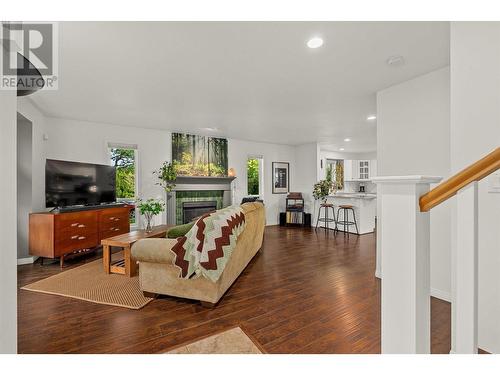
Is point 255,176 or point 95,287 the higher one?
point 255,176

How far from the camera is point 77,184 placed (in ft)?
13.5

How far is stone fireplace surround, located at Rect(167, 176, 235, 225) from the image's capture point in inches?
221

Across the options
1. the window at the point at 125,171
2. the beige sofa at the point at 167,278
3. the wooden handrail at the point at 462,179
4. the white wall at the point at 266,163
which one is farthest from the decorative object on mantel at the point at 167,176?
the wooden handrail at the point at 462,179

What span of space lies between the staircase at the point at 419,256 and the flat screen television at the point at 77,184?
455 centimetres

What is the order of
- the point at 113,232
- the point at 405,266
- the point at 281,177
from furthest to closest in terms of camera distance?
1. the point at 281,177
2. the point at 113,232
3. the point at 405,266

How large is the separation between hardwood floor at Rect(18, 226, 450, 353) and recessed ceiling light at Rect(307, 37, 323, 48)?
2441 millimetres

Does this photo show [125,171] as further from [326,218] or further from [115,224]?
[326,218]

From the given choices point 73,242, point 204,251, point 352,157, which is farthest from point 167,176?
point 352,157

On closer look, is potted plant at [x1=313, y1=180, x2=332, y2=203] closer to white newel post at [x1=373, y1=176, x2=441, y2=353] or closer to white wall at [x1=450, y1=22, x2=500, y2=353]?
white wall at [x1=450, y1=22, x2=500, y2=353]

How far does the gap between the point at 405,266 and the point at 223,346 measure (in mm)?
1453

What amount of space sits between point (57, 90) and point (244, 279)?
3509mm

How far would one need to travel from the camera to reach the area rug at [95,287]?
2508mm

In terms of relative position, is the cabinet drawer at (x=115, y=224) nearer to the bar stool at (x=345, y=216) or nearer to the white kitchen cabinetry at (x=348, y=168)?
the bar stool at (x=345, y=216)

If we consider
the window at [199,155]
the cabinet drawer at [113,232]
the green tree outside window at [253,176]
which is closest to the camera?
the cabinet drawer at [113,232]
